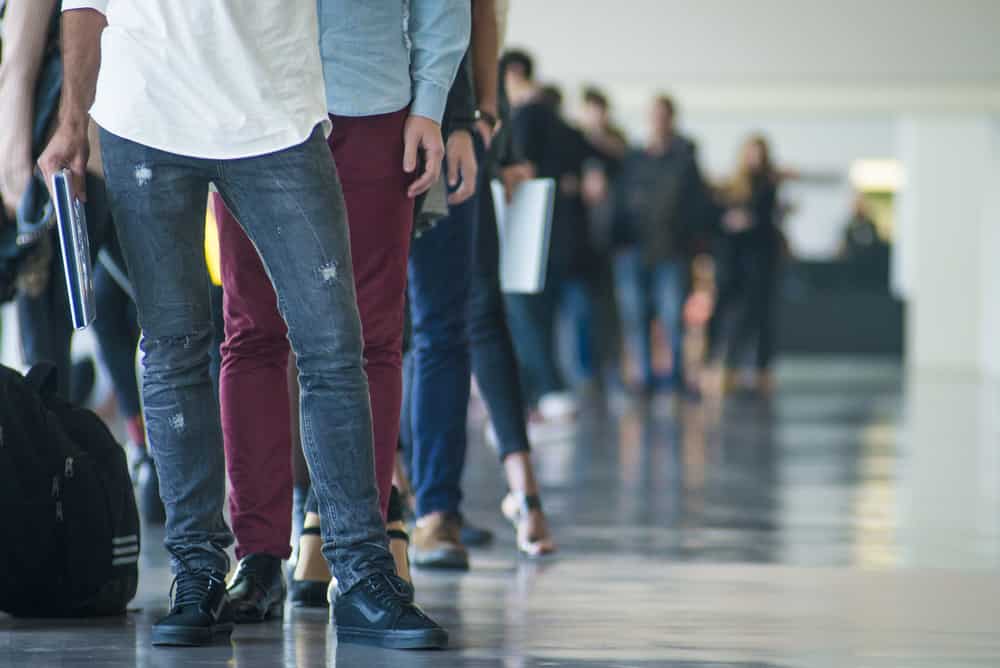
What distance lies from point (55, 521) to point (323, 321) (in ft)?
1.91

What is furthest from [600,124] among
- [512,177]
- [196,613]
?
[196,613]

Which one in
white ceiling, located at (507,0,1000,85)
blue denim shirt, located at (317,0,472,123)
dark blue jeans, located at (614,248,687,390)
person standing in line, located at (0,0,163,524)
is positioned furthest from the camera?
white ceiling, located at (507,0,1000,85)

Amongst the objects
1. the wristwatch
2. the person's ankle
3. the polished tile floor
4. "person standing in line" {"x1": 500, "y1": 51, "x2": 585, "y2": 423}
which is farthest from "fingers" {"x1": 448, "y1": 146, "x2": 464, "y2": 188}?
"person standing in line" {"x1": 500, "y1": 51, "x2": 585, "y2": 423}

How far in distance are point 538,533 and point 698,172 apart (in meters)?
6.28

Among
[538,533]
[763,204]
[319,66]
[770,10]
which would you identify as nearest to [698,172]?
[763,204]

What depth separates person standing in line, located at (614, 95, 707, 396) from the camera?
9.47m

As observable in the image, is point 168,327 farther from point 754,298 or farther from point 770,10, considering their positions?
point 770,10

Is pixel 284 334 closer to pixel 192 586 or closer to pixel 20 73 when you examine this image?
pixel 192 586

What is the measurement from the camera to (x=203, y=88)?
2238mm

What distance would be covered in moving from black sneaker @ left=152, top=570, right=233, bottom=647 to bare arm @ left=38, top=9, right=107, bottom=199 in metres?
0.55

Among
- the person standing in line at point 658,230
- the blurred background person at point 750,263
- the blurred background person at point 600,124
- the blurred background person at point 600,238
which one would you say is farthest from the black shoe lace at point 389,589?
the blurred background person at point 750,263

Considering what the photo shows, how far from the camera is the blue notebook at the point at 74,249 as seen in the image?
2.25m

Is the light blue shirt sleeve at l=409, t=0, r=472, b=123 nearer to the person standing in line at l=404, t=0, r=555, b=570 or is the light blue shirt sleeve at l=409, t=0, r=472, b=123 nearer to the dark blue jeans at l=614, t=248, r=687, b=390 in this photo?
the person standing in line at l=404, t=0, r=555, b=570

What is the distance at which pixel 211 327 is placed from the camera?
237cm
